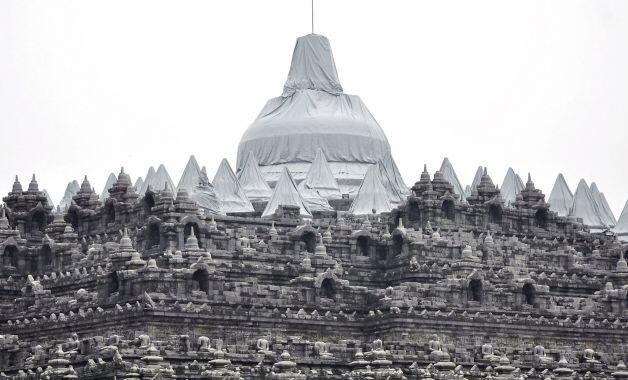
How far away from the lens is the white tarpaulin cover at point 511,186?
167750 mm

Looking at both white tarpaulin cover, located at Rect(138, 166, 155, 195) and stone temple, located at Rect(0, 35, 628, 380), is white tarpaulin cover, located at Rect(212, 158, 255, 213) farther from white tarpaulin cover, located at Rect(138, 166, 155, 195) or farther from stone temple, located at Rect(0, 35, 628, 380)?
white tarpaulin cover, located at Rect(138, 166, 155, 195)

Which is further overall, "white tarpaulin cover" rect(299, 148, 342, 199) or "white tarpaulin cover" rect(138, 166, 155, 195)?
"white tarpaulin cover" rect(299, 148, 342, 199)

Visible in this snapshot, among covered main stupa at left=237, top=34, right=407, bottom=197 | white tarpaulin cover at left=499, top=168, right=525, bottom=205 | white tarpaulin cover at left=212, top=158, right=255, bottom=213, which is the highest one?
covered main stupa at left=237, top=34, right=407, bottom=197

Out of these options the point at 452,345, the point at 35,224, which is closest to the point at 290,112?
the point at 35,224

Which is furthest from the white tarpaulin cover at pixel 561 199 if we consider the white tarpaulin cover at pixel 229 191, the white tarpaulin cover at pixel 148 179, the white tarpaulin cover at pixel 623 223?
the white tarpaulin cover at pixel 148 179

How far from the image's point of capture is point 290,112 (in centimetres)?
16588

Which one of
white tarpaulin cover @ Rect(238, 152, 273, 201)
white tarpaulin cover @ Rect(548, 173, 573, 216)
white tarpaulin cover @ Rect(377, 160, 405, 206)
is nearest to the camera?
white tarpaulin cover @ Rect(238, 152, 273, 201)

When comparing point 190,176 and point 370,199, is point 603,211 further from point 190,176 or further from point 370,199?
point 190,176

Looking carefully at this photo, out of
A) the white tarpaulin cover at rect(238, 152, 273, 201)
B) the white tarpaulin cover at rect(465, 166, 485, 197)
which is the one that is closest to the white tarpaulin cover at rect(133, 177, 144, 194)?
the white tarpaulin cover at rect(238, 152, 273, 201)

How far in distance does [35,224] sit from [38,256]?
22.7ft

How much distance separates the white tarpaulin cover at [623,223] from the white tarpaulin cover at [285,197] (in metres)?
22.6

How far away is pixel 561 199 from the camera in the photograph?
168250 mm

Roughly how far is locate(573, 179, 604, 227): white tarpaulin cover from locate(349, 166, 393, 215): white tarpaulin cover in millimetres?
15227

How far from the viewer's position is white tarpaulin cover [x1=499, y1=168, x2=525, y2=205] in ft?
550
